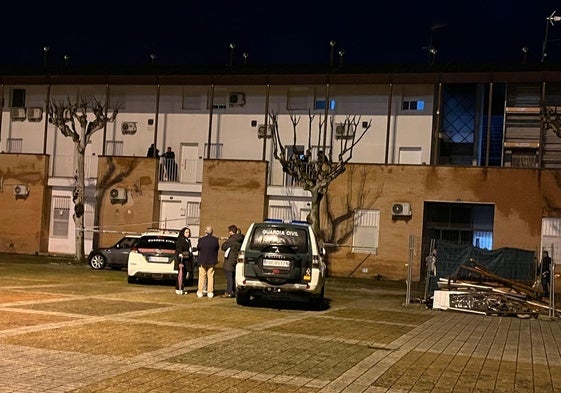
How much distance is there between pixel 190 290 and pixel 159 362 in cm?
1122

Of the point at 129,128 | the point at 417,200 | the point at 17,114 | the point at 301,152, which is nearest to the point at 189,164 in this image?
the point at 129,128

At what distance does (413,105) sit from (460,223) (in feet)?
19.5

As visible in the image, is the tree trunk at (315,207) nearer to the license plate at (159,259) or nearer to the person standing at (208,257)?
the license plate at (159,259)

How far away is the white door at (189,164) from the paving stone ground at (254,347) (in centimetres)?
1892

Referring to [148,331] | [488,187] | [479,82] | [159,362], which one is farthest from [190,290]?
[479,82]

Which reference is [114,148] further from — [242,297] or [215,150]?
[242,297]

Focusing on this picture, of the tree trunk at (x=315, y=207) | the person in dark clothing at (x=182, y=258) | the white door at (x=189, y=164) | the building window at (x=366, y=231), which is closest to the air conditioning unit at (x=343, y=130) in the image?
the building window at (x=366, y=231)

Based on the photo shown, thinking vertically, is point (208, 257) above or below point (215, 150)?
below

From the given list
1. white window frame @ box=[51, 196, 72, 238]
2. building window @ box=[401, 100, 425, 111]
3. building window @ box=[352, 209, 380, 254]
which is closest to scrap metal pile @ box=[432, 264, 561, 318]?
building window @ box=[352, 209, 380, 254]

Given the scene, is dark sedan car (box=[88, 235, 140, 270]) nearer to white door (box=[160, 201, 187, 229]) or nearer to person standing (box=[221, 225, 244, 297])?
white door (box=[160, 201, 187, 229])

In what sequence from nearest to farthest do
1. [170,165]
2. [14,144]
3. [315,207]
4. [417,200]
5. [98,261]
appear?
1. [98,261]
2. [315,207]
3. [417,200]
4. [170,165]
5. [14,144]

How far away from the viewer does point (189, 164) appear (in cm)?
3722

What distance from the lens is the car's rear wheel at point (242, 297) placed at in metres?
16.0

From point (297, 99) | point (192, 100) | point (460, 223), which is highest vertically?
point (297, 99)
